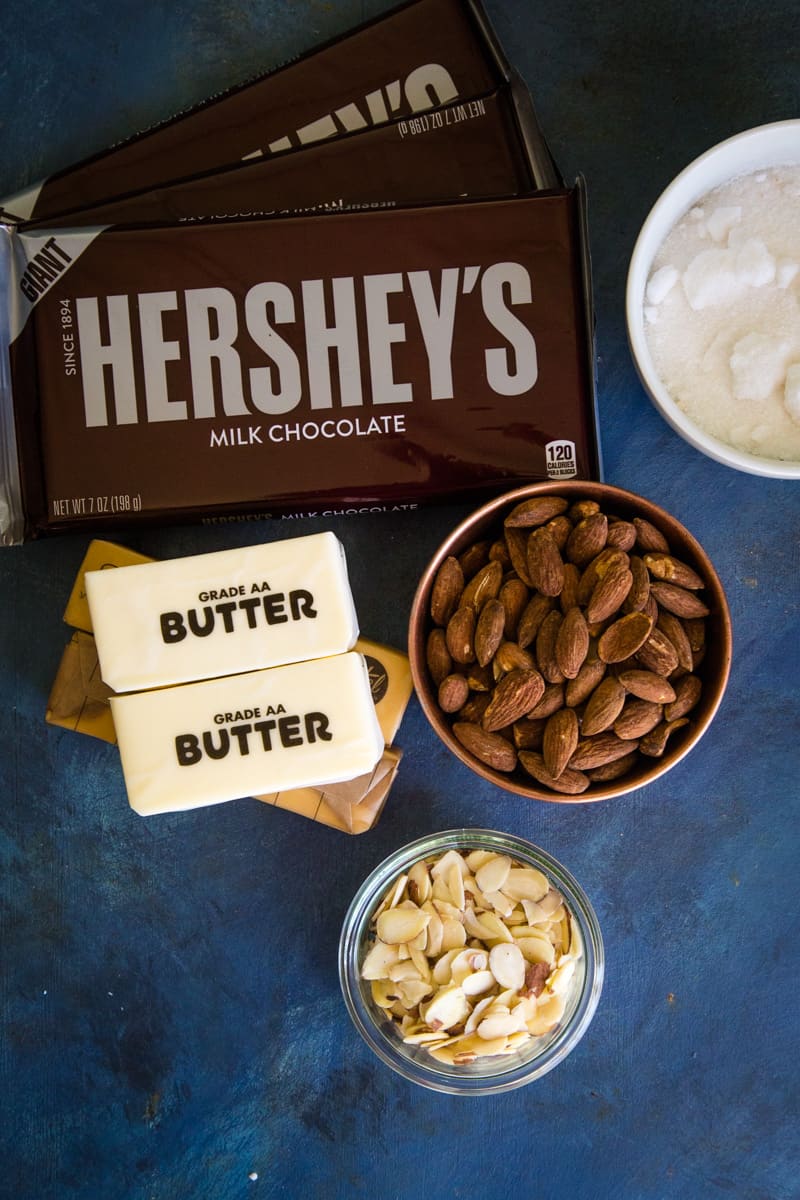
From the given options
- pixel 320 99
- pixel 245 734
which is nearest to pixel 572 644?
pixel 245 734

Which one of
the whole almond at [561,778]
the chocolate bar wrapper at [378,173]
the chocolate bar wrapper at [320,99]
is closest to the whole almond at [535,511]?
the whole almond at [561,778]

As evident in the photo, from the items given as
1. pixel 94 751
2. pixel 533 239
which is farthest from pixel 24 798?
pixel 533 239

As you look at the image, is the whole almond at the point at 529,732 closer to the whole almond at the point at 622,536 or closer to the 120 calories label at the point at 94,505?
the whole almond at the point at 622,536

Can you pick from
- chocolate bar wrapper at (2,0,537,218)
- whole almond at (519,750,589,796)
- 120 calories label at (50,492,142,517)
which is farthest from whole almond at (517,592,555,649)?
chocolate bar wrapper at (2,0,537,218)

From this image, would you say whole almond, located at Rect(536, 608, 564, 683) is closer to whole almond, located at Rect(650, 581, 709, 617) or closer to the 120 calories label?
whole almond, located at Rect(650, 581, 709, 617)

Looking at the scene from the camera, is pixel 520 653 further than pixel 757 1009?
No

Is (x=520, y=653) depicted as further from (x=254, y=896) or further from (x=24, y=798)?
(x=24, y=798)
